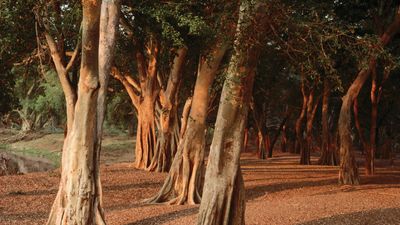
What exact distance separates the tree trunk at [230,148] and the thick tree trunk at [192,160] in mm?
5009

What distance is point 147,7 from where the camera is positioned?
1445cm

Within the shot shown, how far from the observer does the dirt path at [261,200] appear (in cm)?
1113

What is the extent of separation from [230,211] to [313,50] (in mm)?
3289

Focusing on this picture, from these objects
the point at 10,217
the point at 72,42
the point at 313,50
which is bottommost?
the point at 10,217

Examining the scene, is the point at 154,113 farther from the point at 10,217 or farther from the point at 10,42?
the point at 10,217

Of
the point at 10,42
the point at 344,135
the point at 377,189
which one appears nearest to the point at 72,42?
the point at 10,42

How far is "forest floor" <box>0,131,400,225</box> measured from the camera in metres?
11.1

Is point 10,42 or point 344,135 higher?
point 10,42

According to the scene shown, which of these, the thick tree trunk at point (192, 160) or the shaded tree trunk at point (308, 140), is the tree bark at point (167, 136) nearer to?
the thick tree trunk at point (192, 160)

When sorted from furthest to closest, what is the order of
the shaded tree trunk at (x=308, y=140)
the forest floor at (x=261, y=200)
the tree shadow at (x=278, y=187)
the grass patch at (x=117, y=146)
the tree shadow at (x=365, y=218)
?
1. the grass patch at (x=117, y=146)
2. the shaded tree trunk at (x=308, y=140)
3. the tree shadow at (x=278, y=187)
4. the forest floor at (x=261, y=200)
5. the tree shadow at (x=365, y=218)

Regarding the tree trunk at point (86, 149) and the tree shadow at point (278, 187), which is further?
the tree shadow at point (278, 187)

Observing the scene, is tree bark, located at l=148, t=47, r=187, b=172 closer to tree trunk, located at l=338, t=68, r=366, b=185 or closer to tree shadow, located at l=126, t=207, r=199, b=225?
tree trunk, located at l=338, t=68, r=366, b=185

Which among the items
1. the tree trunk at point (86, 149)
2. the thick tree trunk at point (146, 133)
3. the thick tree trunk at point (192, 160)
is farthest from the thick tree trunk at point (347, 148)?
the tree trunk at point (86, 149)

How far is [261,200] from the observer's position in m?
15.1
